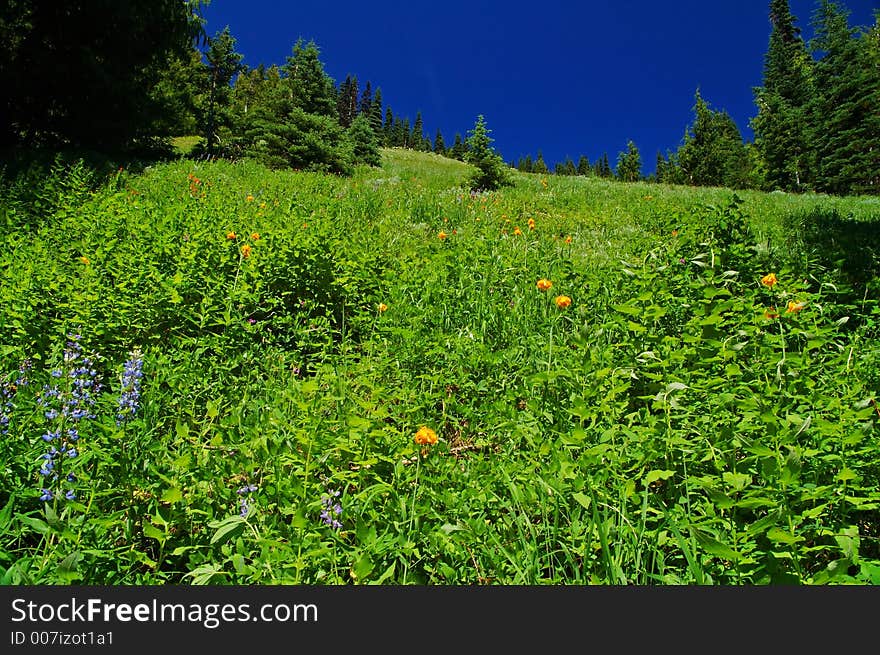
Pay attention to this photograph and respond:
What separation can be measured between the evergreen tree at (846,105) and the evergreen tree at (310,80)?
1677 inches

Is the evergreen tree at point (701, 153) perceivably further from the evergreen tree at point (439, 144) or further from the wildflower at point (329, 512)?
the evergreen tree at point (439, 144)

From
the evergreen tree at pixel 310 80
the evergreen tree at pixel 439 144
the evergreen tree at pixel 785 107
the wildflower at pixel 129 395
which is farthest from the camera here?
the evergreen tree at pixel 439 144

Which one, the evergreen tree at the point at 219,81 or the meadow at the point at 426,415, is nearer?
the meadow at the point at 426,415

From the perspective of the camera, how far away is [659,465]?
83.9 inches

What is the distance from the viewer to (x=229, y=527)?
174 cm

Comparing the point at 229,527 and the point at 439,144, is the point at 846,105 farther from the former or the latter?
the point at 439,144

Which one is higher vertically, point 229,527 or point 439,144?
point 439,144

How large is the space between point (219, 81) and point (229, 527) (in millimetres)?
52136

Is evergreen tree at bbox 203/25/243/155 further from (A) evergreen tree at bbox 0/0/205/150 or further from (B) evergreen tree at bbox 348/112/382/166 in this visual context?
(A) evergreen tree at bbox 0/0/205/150

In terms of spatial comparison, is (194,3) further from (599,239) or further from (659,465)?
(659,465)

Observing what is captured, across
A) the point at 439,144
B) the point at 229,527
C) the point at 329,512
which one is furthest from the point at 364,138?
the point at 439,144

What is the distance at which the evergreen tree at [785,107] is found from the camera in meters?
44.7

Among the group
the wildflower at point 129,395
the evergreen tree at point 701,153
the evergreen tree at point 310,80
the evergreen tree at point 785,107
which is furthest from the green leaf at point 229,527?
the evergreen tree at point 785,107

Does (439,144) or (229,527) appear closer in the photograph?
(229,527)
